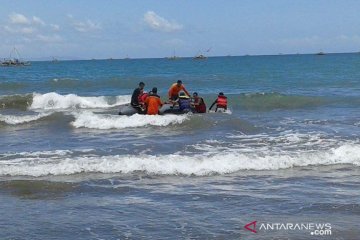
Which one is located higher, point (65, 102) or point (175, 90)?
point (175, 90)

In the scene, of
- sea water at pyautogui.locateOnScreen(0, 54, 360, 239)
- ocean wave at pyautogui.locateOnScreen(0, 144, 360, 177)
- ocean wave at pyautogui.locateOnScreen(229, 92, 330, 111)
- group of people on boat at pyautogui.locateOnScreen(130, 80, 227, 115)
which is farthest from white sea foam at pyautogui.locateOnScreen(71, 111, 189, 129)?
ocean wave at pyautogui.locateOnScreen(229, 92, 330, 111)

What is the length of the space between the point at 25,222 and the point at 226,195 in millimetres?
3095

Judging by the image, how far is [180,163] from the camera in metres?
10.1

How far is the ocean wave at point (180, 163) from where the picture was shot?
32.0ft

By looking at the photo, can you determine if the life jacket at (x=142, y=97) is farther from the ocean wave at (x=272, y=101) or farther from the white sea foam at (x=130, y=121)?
the ocean wave at (x=272, y=101)

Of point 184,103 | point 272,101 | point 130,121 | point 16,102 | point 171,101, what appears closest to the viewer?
point 130,121

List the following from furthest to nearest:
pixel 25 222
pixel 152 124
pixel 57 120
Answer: pixel 57 120 < pixel 152 124 < pixel 25 222

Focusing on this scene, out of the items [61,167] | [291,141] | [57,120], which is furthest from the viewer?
[57,120]

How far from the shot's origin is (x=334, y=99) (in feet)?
83.1

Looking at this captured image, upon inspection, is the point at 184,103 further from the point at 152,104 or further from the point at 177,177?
the point at 177,177

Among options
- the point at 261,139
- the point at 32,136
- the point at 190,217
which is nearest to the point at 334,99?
the point at 261,139

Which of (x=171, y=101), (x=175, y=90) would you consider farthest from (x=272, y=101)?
(x=171, y=101)

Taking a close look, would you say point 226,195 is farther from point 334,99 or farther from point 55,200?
point 334,99

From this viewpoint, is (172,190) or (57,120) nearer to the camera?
(172,190)
